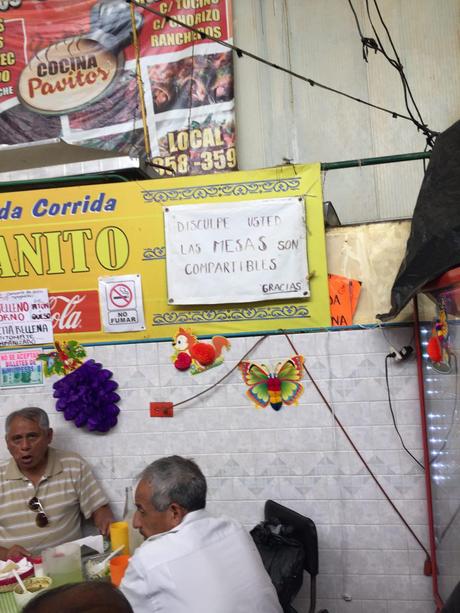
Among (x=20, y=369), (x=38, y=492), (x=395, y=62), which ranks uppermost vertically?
(x=395, y=62)

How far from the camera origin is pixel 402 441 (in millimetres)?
3158

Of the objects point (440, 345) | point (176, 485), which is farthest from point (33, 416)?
point (440, 345)

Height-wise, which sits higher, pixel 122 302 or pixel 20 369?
pixel 122 302

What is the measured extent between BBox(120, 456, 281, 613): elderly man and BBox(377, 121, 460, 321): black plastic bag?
1.24 metres

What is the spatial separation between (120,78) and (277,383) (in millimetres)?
3006

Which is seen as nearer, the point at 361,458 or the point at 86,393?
the point at 361,458

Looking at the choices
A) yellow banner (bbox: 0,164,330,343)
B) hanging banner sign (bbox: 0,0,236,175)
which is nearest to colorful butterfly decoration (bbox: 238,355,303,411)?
yellow banner (bbox: 0,164,330,343)

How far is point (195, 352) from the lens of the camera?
333 cm

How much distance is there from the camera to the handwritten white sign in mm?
3256

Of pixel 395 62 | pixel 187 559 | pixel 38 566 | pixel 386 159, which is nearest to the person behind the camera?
pixel 187 559

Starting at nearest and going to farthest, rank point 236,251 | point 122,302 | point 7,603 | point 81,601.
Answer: point 81,601
point 7,603
point 236,251
point 122,302

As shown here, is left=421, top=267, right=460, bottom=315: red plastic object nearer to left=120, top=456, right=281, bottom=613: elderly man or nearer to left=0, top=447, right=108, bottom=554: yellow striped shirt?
left=120, top=456, right=281, bottom=613: elderly man

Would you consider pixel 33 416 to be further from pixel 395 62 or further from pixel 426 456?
pixel 395 62

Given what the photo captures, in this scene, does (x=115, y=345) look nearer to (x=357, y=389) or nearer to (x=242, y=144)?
(x=357, y=389)
